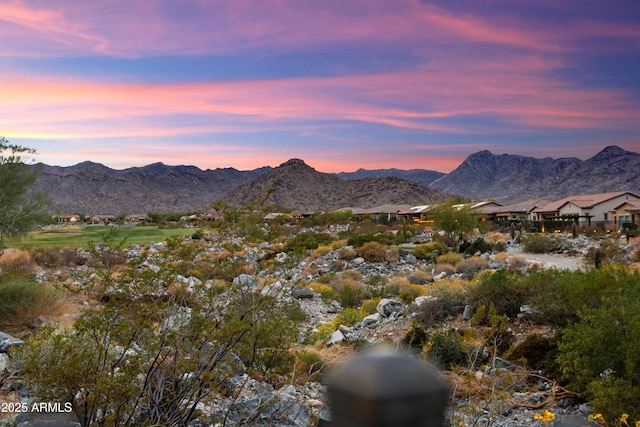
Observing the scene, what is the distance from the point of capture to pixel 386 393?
838mm

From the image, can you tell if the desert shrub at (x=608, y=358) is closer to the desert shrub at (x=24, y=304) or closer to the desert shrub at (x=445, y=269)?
the desert shrub at (x=24, y=304)

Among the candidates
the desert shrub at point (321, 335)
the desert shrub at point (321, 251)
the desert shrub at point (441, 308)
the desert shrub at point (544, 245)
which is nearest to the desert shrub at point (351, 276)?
the desert shrub at point (321, 251)

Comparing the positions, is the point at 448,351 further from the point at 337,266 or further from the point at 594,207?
the point at 594,207

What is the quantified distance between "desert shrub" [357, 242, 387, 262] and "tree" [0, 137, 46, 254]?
18.2m

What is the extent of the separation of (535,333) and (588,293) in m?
1.28

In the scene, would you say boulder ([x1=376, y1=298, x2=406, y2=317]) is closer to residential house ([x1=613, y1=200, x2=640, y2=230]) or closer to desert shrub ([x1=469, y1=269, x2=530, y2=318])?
desert shrub ([x1=469, y1=269, x2=530, y2=318])

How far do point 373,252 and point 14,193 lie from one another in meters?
19.0

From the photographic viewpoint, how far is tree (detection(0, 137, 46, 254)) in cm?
2275

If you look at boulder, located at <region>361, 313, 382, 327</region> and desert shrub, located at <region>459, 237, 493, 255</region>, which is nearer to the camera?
boulder, located at <region>361, 313, 382, 327</region>

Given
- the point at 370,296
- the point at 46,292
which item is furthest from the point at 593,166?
the point at 46,292

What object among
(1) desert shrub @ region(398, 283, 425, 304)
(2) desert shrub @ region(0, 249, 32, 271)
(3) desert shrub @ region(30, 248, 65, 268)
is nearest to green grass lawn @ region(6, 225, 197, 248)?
(3) desert shrub @ region(30, 248, 65, 268)

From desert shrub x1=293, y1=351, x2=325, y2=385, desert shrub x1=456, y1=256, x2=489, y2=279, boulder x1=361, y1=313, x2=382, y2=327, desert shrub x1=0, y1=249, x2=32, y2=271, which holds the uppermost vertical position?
desert shrub x1=0, y1=249, x2=32, y2=271

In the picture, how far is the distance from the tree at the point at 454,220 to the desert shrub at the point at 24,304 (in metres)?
28.7

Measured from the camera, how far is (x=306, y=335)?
1312 cm
